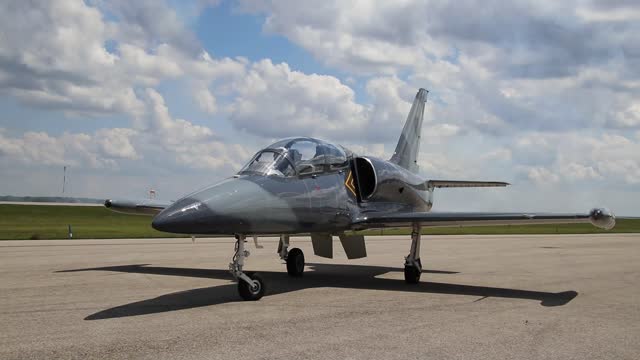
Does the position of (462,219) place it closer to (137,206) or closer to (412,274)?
(412,274)

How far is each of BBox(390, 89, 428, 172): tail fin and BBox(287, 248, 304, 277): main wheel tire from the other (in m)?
5.59

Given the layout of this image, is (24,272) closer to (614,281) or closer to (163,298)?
(163,298)

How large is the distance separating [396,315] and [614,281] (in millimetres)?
8731

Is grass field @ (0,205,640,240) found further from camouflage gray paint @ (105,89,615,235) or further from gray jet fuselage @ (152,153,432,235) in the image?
camouflage gray paint @ (105,89,615,235)

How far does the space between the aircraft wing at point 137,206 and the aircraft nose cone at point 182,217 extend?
7.64 meters

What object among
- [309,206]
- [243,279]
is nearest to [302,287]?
[309,206]

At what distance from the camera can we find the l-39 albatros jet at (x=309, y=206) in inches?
406

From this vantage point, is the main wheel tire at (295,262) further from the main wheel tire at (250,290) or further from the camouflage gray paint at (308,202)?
the main wheel tire at (250,290)

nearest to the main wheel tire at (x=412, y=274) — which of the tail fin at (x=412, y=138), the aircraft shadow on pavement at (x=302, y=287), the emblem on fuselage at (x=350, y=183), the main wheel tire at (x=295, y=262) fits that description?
the aircraft shadow on pavement at (x=302, y=287)

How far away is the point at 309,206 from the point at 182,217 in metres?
3.59

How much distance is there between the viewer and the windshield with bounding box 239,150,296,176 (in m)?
12.0

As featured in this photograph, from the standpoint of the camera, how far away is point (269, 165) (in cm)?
1219

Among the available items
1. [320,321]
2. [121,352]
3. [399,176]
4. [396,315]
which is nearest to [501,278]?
[399,176]

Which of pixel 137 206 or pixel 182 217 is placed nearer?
pixel 182 217
